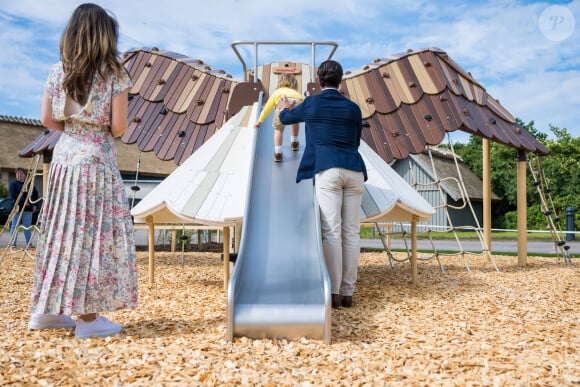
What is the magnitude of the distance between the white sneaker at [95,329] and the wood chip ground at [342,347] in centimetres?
7

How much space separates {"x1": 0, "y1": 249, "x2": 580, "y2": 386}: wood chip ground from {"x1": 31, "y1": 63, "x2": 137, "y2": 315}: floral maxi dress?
0.25m

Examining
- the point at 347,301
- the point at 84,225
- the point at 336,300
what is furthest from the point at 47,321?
the point at 347,301

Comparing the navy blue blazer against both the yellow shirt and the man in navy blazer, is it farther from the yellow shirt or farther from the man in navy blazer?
the yellow shirt

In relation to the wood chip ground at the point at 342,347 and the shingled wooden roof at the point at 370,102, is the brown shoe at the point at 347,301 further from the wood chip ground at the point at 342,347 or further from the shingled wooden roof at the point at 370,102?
the shingled wooden roof at the point at 370,102

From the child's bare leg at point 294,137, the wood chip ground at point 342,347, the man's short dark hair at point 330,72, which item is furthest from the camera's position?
the child's bare leg at point 294,137

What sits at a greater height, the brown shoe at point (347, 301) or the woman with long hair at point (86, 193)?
the woman with long hair at point (86, 193)

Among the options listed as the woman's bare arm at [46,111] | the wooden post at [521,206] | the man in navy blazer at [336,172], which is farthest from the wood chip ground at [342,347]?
the wooden post at [521,206]

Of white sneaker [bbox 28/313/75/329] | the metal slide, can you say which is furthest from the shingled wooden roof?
white sneaker [bbox 28/313/75/329]

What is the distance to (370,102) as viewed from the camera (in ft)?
23.6

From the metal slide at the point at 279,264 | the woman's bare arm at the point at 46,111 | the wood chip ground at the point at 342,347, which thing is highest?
the woman's bare arm at the point at 46,111

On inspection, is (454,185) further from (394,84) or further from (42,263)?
(42,263)

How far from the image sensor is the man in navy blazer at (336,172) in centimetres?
390

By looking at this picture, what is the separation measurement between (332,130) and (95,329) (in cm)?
206

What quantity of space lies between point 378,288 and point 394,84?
310cm
